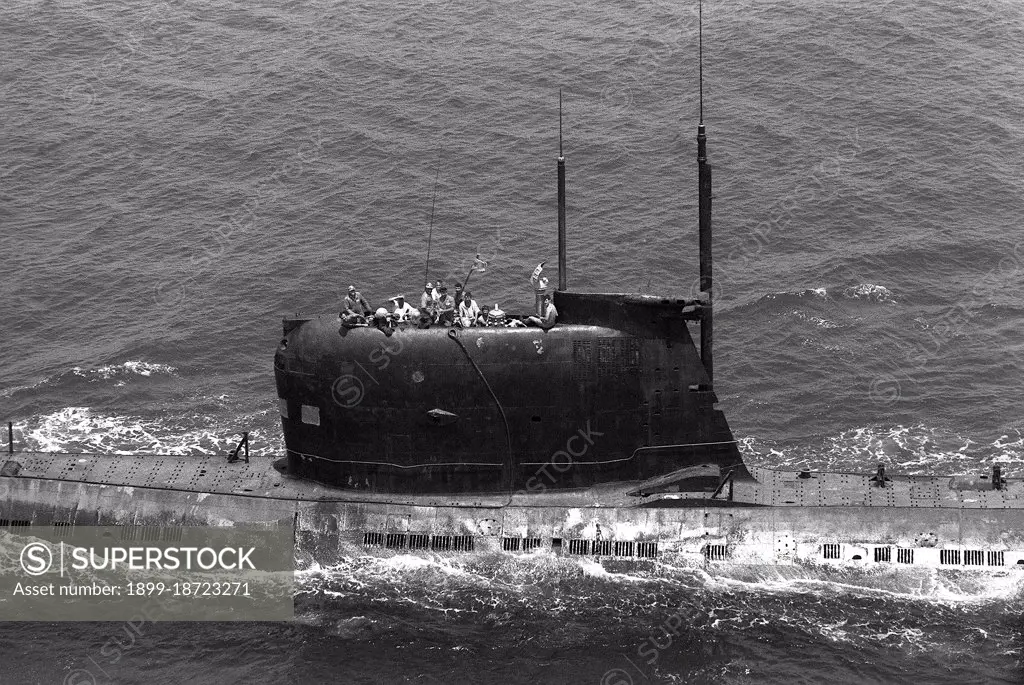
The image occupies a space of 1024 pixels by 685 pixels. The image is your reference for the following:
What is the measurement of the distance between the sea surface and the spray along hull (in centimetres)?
61

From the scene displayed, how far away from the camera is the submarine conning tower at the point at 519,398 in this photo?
46.4m

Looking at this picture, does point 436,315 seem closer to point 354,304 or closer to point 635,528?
point 354,304

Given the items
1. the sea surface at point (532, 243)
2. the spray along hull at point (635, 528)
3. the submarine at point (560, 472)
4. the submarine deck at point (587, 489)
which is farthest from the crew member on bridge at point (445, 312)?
the sea surface at point (532, 243)

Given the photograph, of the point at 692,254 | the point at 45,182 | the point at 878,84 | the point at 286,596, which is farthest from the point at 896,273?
the point at 45,182

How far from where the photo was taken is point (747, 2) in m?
80.4

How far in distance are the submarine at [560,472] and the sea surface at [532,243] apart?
942 millimetres

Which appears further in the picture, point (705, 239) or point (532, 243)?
point (532, 243)

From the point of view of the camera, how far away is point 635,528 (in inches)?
1877

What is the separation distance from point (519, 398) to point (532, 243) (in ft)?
63.1

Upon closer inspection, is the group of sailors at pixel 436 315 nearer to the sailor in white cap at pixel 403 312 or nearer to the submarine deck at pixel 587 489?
the sailor in white cap at pixel 403 312

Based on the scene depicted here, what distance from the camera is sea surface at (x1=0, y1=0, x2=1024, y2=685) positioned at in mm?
44594

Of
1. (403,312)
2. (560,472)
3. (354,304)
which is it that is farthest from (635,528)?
(354,304)

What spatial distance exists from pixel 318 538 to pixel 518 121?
94.8 feet

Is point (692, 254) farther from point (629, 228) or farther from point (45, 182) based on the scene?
point (45, 182)
